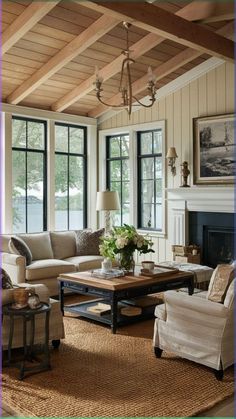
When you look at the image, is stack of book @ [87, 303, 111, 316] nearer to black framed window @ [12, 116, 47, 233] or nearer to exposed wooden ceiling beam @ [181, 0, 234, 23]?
black framed window @ [12, 116, 47, 233]

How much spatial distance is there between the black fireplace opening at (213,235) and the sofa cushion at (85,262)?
149 cm

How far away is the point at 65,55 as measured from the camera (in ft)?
19.1

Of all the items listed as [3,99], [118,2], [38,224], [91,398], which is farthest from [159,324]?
[3,99]

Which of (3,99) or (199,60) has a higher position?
(199,60)

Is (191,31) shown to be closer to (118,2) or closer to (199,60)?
(118,2)

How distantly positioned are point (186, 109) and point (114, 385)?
4.69 metres

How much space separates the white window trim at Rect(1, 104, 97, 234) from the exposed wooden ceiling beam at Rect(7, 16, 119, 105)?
12.5 inches

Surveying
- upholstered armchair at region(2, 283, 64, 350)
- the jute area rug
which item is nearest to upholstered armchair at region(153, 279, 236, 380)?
the jute area rug

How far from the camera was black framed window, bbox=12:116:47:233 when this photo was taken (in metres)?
7.02

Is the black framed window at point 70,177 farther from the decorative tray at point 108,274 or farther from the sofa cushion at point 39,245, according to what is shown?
the decorative tray at point 108,274

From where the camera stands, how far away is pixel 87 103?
7738 mm

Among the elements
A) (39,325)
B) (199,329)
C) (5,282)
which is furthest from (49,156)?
(199,329)

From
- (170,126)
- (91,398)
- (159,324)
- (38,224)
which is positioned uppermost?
(170,126)

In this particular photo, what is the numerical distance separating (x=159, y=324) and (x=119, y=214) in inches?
175
